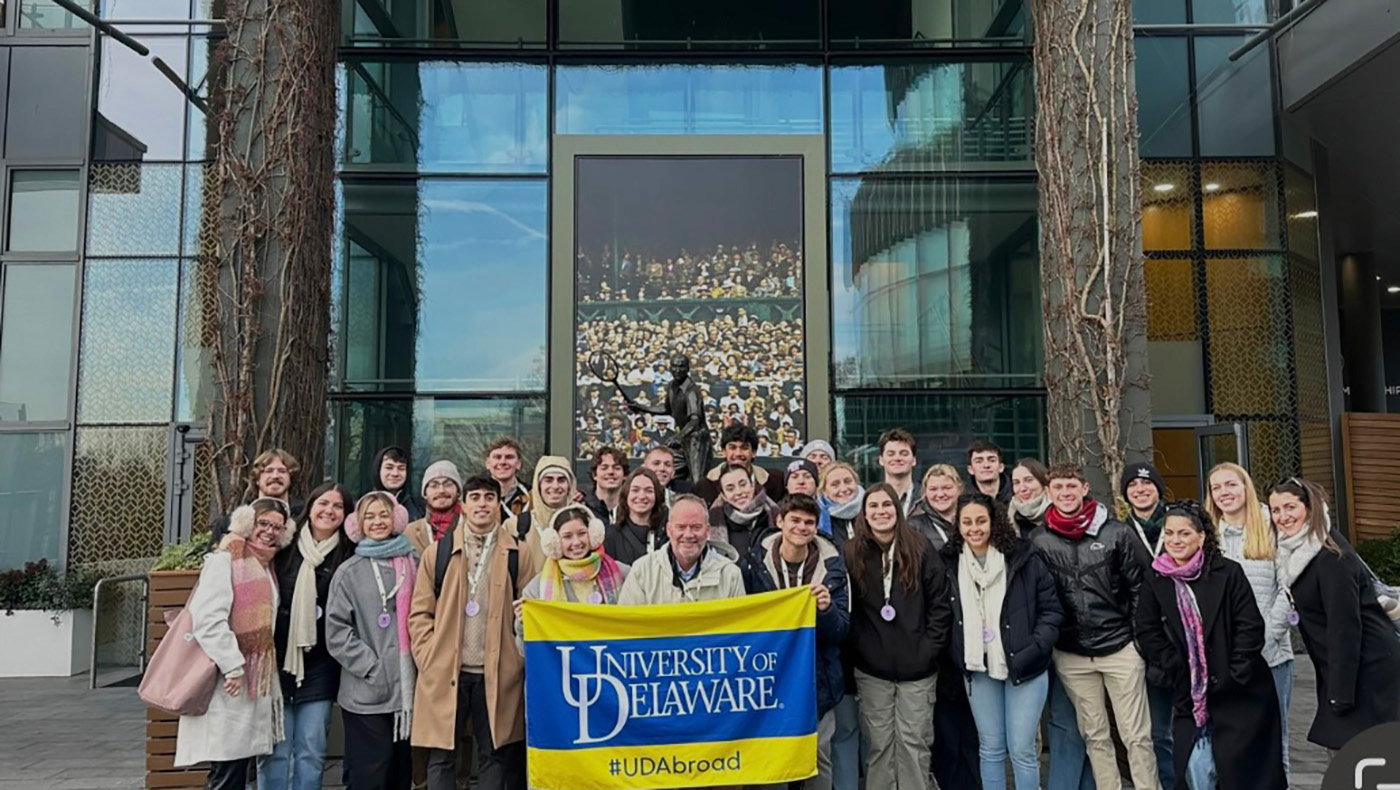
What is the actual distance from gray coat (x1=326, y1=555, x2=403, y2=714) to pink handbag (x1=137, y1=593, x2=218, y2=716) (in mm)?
587

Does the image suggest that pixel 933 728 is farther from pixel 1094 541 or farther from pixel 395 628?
pixel 395 628

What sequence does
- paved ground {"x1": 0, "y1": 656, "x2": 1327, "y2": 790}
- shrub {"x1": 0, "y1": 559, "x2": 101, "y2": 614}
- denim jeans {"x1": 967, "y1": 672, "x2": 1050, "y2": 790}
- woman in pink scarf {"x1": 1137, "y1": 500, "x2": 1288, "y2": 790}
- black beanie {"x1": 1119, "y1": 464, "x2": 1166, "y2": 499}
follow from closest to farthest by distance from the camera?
woman in pink scarf {"x1": 1137, "y1": 500, "x2": 1288, "y2": 790}, denim jeans {"x1": 967, "y1": 672, "x2": 1050, "y2": 790}, black beanie {"x1": 1119, "y1": 464, "x2": 1166, "y2": 499}, paved ground {"x1": 0, "y1": 656, "x2": 1327, "y2": 790}, shrub {"x1": 0, "y1": 559, "x2": 101, "y2": 614}

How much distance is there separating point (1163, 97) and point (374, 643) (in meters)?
11.3

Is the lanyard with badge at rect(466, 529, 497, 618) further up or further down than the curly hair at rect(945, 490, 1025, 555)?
further down

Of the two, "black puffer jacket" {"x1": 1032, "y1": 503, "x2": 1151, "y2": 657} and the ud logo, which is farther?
"black puffer jacket" {"x1": 1032, "y1": 503, "x2": 1151, "y2": 657}

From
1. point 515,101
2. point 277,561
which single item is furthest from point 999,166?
point 277,561

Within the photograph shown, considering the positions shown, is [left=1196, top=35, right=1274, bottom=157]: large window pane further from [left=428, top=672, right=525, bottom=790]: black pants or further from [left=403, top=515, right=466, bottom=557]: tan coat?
[left=428, top=672, right=525, bottom=790]: black pants

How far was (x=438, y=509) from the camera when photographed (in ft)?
18.6

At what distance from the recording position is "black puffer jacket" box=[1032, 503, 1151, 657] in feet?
17.0

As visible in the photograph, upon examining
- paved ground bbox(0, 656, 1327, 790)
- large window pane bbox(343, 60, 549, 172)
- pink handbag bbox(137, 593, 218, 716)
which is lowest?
paved ground bbox(0, 656, 1327, 790)

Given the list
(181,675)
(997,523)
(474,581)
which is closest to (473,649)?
(474,581)

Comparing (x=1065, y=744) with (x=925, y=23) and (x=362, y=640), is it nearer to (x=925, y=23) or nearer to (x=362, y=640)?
(x=362, y=640)

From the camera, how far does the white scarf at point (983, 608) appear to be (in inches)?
197

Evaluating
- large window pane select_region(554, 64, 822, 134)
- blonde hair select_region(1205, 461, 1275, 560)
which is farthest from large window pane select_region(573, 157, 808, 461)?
blonde hair select_region(1205, 461, 1275, 560)
